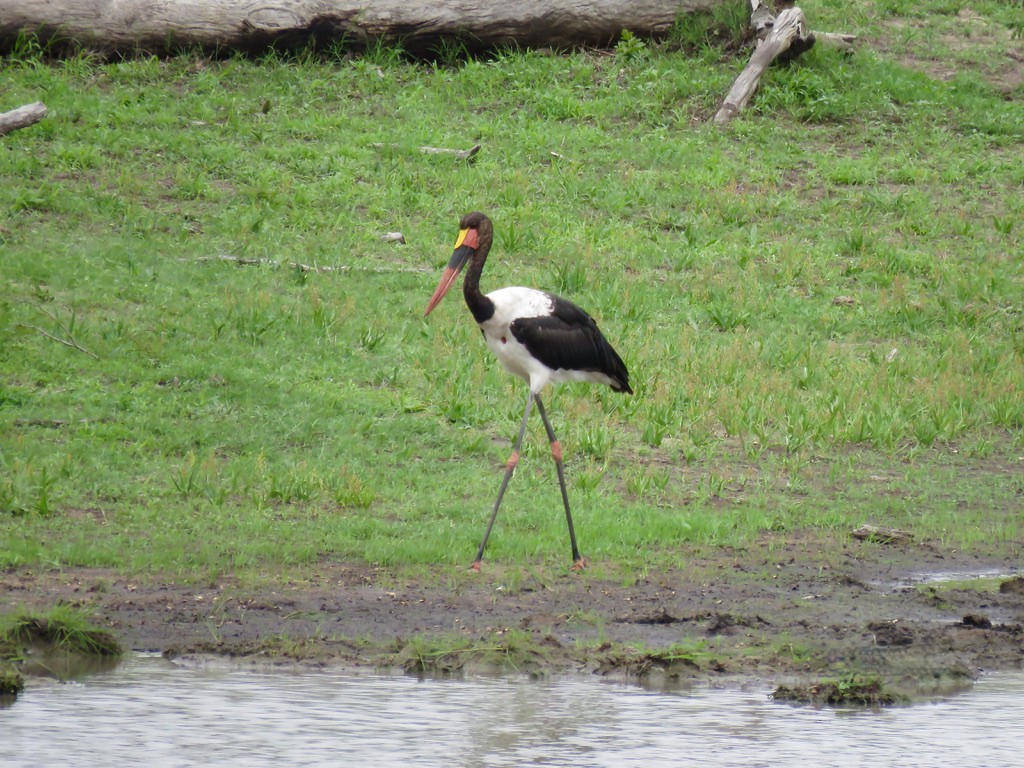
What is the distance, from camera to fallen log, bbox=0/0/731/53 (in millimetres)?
15492

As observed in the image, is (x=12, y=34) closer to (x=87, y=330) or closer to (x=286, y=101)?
(x=286, y=101)

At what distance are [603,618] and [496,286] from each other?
5.64m

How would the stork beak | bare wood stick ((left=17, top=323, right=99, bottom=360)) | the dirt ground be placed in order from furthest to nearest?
bare wood stick ((left=17, top=323, right=99, bottom=360)) < the stork beak < the dirt ground

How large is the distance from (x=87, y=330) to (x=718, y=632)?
5.28 meters

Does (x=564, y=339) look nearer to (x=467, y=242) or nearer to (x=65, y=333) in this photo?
(x=467, y=242)

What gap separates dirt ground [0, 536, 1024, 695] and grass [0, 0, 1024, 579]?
1.07ft

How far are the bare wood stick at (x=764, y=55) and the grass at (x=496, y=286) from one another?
0.68ft

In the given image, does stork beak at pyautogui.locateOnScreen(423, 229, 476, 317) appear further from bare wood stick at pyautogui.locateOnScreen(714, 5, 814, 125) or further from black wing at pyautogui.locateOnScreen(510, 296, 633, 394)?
bare wood stick at pyautogui.locateOnScreen(714, 5, 814, 125)

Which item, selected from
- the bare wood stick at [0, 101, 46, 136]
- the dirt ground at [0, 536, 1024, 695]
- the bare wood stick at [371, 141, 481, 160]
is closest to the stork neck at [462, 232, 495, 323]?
the dirt ground at [0, 536, 1024, 695]

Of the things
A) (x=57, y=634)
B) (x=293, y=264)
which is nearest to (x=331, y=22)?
(x=293, y=264)

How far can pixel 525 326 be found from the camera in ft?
26.5

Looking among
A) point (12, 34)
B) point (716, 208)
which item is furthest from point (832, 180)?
point (12, 34)

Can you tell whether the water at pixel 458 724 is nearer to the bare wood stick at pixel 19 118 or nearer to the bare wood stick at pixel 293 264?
the bare wood stick at pixel 293 264

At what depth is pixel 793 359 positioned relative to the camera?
11.2 metres
